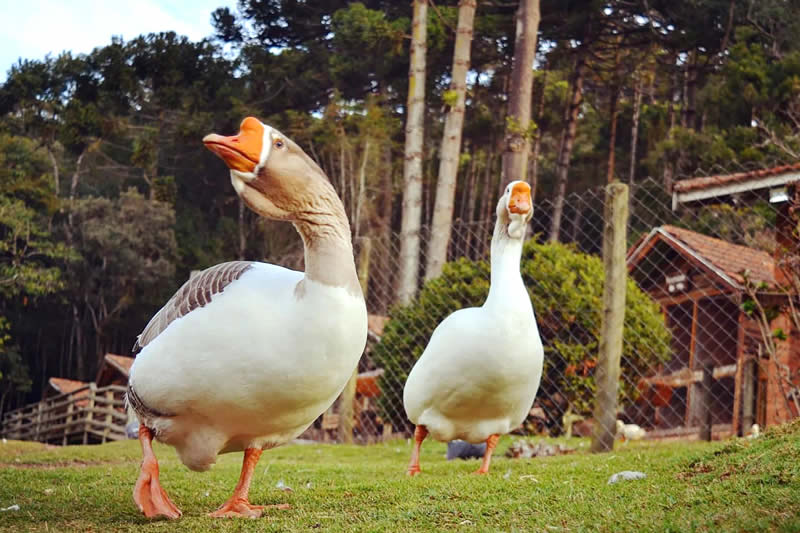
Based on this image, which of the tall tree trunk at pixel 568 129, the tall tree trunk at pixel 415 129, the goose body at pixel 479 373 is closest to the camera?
the goose body at pixel 479 373

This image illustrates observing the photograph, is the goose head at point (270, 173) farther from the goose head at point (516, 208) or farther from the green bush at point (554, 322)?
the green bush at point (554, 322)

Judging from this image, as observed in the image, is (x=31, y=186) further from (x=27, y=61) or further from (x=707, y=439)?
(x=707, y=439)

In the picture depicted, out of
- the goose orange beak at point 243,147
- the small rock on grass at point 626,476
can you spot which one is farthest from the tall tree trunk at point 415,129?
the goose orange beak at point 243,147

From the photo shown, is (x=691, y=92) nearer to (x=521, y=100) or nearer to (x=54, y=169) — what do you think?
(x=521, y=100)

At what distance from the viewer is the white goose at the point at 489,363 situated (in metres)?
5.91

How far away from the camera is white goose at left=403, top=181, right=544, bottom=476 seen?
5.91 meters

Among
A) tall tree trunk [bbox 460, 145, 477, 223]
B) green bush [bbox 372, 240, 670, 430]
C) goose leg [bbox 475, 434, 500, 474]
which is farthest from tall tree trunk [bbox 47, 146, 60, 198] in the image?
goose leg [bbox 475, 434, 500, 474]

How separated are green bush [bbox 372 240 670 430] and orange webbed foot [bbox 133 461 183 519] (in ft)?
25.9

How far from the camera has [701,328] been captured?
1636 cm

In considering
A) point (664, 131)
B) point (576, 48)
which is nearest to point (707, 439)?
point (576, 48)

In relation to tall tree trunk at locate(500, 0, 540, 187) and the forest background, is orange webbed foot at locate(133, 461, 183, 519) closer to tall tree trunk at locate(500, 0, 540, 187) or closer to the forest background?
tall tree trunk at locate(500, 0, 540, 187)

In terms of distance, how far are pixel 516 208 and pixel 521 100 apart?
10.3 meters

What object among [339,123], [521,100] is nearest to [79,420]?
[339,123]

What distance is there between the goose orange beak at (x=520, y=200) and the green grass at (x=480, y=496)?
5.82ft
